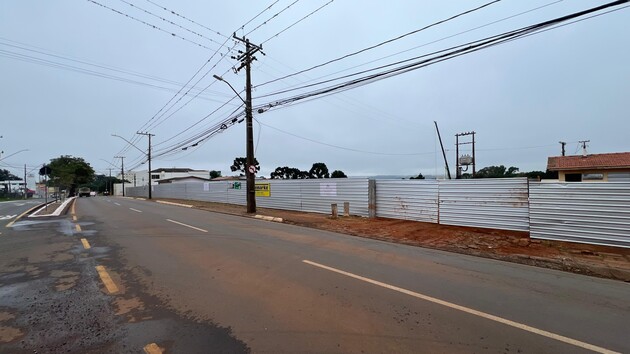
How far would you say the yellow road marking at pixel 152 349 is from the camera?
12.0 feet

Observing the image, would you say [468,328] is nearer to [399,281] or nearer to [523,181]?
[399,281]

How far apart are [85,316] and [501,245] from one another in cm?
1074

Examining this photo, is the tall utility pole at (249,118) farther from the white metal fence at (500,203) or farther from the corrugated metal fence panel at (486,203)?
the corrugated metal fence panel at (486,203)

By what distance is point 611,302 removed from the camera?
18.2 ft

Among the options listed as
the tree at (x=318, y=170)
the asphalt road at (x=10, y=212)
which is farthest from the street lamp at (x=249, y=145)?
the tree at (x=318, y=170)

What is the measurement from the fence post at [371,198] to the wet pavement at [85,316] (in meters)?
12.4

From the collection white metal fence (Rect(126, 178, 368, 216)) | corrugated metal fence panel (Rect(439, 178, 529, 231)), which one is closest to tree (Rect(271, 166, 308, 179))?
white metal fence (Rect(126, 178, 368, 216))

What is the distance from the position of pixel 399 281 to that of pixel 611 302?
3279 millimetres

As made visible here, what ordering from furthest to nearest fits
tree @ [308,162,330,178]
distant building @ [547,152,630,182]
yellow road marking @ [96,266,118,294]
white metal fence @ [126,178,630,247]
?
tree @ [308,162,330,178]
distant building @ [547,152,630,182]
white metal fence @ [126,178,630,247]
yellow road marking @ [96,266,118,294]

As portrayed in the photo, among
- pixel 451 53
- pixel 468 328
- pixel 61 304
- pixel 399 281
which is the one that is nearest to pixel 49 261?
pixel 61 304

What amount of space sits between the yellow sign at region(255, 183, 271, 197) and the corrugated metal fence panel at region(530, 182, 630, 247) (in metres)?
18.2

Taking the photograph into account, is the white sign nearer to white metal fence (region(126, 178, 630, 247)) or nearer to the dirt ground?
white metal fence (region(126, 178, 630, 247))

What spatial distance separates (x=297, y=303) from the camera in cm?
514

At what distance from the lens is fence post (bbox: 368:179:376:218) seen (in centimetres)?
1786
